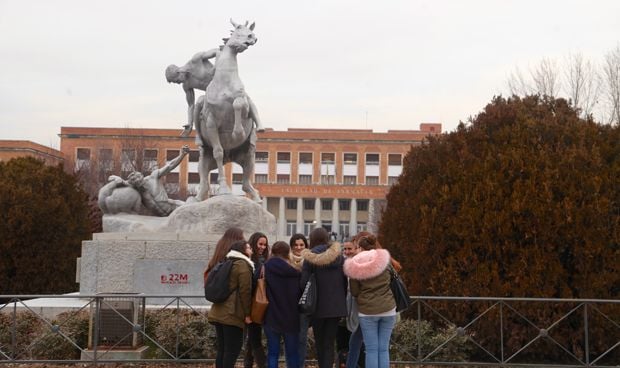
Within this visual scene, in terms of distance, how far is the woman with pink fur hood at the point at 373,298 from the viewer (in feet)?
22.2

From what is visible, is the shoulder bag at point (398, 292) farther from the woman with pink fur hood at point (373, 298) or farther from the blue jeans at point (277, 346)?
the blue jeans at point (277, 346)

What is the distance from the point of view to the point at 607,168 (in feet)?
31.7

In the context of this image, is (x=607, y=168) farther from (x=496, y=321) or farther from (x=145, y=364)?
(x=145, y=364)

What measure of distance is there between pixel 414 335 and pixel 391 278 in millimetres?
2586

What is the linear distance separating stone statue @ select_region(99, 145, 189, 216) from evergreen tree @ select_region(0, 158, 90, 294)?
5.47ft

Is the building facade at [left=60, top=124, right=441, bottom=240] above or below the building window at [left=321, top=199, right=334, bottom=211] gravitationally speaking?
above

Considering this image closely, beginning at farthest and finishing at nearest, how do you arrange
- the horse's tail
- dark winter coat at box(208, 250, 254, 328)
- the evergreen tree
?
the evergreen tree < the horse's tail < dark winter coat at box(208, 250, 254, 328)

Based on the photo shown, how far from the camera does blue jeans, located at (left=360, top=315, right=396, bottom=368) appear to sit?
22.4 feet

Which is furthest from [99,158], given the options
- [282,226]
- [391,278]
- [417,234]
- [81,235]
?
[282,226]

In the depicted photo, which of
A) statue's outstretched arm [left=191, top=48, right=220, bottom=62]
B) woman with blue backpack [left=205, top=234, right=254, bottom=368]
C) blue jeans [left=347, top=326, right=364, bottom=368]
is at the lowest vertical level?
blue jeans [left=347, top=326, right=364, bottom=368]

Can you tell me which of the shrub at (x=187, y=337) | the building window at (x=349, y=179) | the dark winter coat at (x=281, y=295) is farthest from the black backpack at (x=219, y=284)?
the building window at (x=349, y=179)

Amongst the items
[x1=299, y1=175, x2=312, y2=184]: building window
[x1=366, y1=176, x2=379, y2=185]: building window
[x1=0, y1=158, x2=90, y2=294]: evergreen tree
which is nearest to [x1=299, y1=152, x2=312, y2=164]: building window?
[x1=299, y1=175, x2=312, y2=184]: building window

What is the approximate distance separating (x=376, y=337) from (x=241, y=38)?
25.8ft

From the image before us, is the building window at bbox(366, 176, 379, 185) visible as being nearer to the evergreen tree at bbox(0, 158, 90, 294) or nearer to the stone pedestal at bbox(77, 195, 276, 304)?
the evergreen tree at bbox(0, 158, 90, 294)
